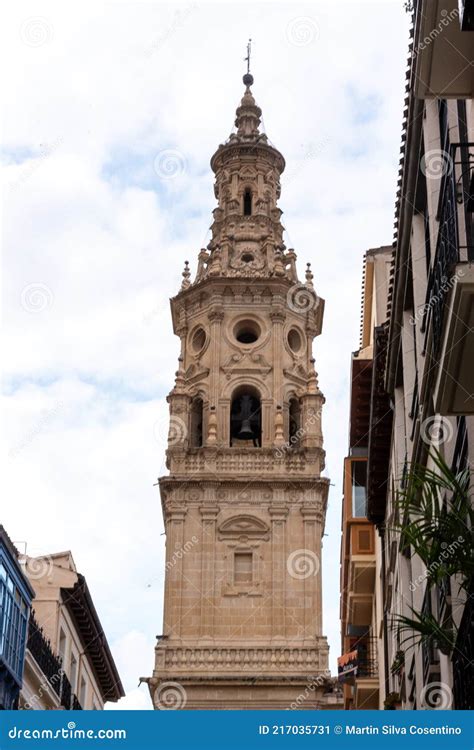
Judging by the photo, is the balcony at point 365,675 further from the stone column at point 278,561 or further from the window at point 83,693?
the stone column at point 278,561

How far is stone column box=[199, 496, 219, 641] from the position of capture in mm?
54719

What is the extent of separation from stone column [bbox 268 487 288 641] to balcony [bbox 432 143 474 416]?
43.2m

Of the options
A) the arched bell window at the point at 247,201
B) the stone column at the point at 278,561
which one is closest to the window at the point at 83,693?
the stone column at the point at 278,561

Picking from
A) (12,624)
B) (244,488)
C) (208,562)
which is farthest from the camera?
(244,488)

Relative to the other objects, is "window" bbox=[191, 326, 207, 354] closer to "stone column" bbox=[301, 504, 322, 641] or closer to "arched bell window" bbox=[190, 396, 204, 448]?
"arched bell window" bbox=[190, 396, 204, 448]

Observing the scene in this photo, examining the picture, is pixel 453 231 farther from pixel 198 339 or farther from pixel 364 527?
pixel 198 339

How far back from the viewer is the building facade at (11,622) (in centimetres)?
2636

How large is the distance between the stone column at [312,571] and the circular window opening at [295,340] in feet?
28.2

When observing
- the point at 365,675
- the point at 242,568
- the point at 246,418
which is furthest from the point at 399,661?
the point at 246,418

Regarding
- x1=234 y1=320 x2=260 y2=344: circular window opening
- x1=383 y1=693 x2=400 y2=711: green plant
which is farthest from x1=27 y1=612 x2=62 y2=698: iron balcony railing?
x1=234 y1=320 x2=260 y2=344: circular window opening

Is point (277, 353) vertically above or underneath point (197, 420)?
above

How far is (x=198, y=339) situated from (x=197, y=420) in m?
4.23

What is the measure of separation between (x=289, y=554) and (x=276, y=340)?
10.1 metres

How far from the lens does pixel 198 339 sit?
62.3 metres
